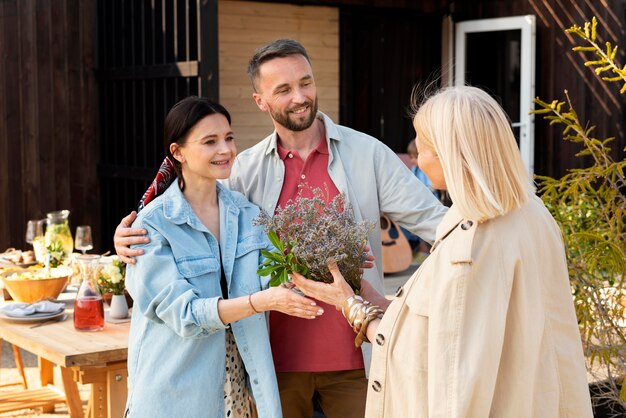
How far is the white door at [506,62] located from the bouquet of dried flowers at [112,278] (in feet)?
21.0

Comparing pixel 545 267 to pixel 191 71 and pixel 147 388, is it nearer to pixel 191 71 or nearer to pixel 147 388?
pixel 147 388

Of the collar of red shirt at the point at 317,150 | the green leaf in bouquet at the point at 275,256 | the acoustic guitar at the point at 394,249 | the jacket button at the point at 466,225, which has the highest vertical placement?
the collar of red shirt at the point at 317,150

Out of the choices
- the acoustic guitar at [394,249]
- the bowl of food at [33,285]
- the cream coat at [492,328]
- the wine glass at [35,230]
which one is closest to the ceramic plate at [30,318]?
the bowl of food at [33,285]

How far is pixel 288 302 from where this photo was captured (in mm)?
2469

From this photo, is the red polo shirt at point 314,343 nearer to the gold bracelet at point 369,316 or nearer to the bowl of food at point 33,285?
the gold bracelet at point 369,316

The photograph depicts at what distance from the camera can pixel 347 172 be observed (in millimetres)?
Answer: 2932

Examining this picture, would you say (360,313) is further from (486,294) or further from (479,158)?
(479,158)

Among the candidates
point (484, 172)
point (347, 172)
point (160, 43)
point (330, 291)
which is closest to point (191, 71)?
point (160, 43)

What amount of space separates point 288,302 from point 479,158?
0.74 m

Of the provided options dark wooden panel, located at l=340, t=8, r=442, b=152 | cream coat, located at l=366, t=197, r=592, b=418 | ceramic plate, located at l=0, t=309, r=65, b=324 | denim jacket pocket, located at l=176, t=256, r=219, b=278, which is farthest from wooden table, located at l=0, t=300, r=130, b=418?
dark wooden panel, located at l=340, t=8, r=442, b=152

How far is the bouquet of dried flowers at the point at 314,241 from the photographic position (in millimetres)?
2430

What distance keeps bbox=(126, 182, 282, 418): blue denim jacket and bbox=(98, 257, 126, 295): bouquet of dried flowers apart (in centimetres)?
112

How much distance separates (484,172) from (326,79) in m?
8.77

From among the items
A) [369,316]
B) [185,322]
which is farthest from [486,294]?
[185,322]
